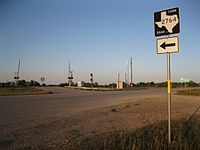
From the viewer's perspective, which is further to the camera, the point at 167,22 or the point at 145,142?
the point at 167,22

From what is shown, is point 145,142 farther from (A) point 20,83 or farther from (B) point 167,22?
Answer: (A) point 20,83

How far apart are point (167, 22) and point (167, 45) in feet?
1.93

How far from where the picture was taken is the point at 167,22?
6559 millimetres

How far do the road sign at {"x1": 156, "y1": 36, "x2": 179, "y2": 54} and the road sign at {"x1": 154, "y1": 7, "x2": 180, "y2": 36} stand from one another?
167 mm

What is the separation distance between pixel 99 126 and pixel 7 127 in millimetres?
3272

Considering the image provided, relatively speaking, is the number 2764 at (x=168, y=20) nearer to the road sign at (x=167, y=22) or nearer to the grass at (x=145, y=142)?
the road sign at (x=167, y=22)

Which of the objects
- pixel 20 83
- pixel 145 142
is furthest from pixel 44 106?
pixel 20 83

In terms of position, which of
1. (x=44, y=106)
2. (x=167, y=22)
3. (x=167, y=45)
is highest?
(x=167, y=22)

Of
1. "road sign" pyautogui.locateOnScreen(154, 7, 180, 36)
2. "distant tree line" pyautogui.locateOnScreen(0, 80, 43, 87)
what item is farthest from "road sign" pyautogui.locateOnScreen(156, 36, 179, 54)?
"distant tree line" pyautogui.locateOnScreen(0, 80, 43, 87)

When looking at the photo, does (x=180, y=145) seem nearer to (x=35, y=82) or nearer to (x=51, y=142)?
(x=51, y=142)

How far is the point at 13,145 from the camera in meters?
6.58

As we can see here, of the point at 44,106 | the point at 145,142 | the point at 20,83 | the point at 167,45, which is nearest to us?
the point at 145,142

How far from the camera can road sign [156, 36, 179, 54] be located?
6406mm

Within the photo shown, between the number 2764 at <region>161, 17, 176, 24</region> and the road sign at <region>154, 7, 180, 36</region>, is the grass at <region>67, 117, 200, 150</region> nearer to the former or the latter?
the road sign at <region>154, 7, 180, 36</region>
